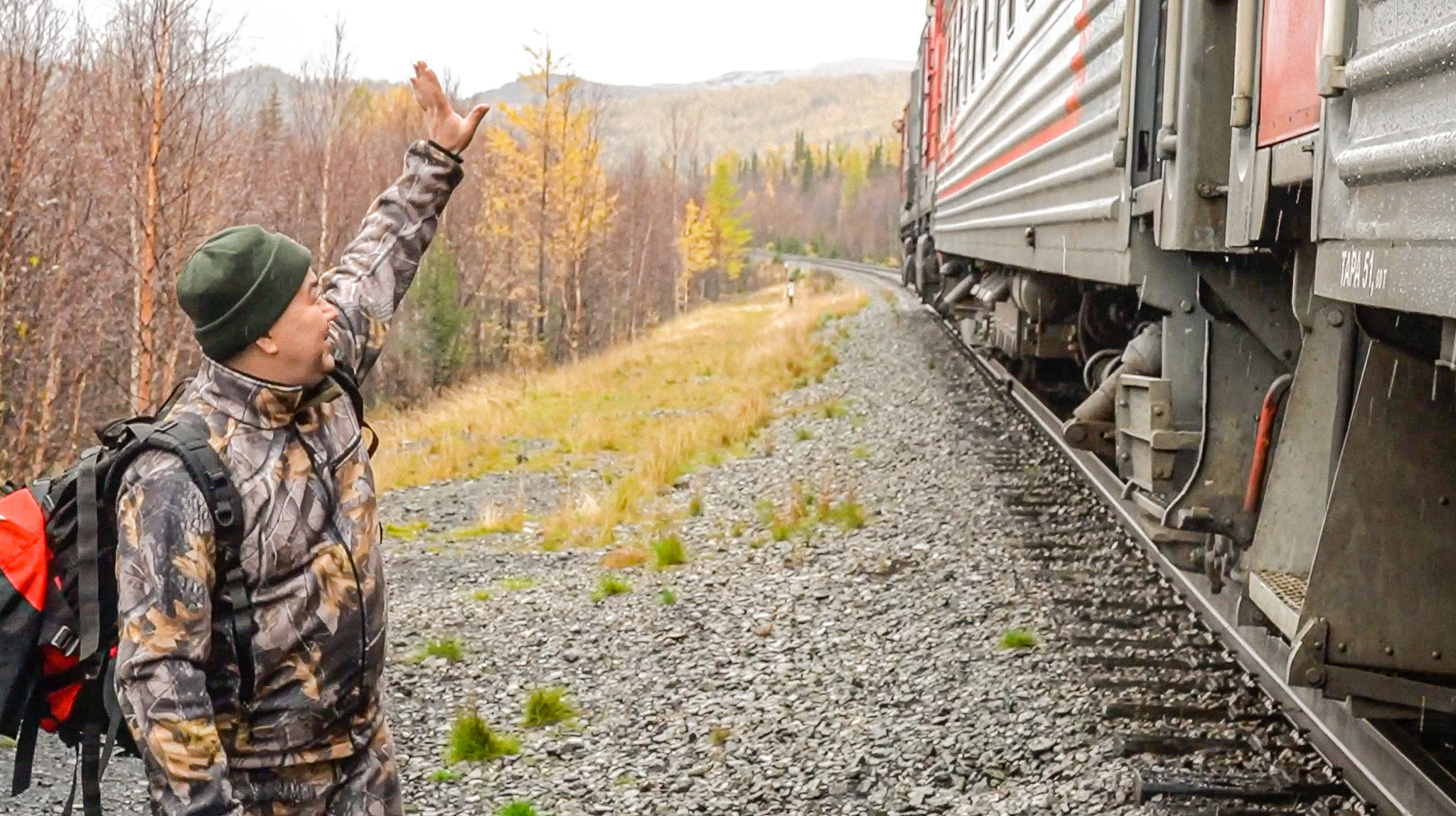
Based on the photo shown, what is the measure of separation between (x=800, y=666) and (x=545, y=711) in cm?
107

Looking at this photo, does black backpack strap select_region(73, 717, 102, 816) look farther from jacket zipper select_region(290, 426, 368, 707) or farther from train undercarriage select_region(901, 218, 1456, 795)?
train undercarriage select_region(901, 218, 1456, 795)

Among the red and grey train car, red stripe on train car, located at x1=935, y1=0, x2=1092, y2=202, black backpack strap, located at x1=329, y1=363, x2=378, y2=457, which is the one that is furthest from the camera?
red stripe on train car, located at x1=935, y1=0, x2=1092, y2=202

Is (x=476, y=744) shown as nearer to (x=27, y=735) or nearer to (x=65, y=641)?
(x=27, y=735)

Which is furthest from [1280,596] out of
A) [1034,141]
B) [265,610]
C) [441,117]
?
[1034,141]

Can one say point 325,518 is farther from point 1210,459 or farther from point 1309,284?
point 1210,459

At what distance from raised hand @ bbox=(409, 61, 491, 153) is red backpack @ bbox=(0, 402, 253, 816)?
1.14 metres

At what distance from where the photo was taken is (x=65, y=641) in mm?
2541

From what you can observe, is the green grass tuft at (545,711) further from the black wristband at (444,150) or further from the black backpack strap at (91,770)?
the black backpack strap at (91,770)

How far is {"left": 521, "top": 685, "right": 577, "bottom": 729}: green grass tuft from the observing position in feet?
19.3

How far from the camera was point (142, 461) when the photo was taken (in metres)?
2.58

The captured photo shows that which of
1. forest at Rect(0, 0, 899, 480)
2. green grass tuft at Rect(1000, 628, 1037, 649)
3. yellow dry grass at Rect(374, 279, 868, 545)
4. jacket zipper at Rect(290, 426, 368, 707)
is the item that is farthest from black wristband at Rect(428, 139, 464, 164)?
forest at Rect(0, 0, 899, 480)

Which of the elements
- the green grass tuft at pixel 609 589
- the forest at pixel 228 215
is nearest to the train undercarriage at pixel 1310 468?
the green grass tuft at pixel 609 589

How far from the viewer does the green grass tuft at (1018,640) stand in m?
5.91

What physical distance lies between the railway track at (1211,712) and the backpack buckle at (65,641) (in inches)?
117
